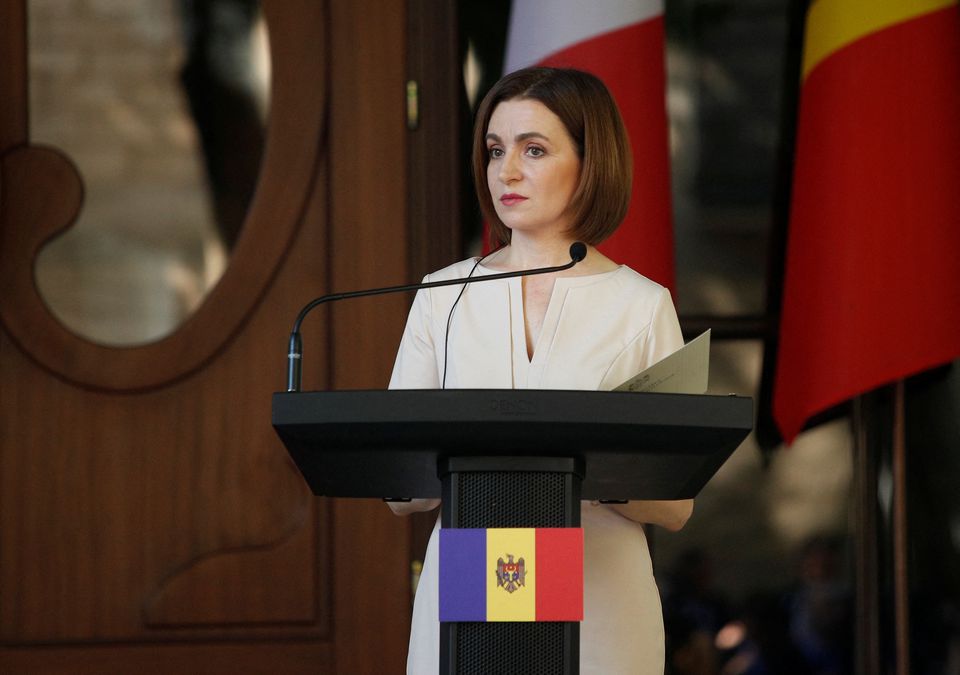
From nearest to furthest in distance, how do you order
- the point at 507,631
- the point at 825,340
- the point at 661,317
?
the point at 507,631
the point at 661,317
the point at 825,340

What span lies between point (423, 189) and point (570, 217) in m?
1.24

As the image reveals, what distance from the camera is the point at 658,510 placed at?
165 centimetres

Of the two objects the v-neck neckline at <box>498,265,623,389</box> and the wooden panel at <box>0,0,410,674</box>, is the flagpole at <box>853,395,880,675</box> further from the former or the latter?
the v-neck neckline at <box>498,265,623,389</box>

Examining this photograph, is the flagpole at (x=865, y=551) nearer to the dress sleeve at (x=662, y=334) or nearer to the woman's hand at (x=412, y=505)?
the dress sleeve at (x=662, y=334)

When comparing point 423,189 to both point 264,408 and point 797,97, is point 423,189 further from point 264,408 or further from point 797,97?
point 797,97

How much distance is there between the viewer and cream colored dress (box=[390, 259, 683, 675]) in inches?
64.9

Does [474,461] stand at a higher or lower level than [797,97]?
lower

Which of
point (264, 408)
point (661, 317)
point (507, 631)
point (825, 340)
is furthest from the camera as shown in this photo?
point (264, 408)

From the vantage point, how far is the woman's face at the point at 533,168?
1706mm

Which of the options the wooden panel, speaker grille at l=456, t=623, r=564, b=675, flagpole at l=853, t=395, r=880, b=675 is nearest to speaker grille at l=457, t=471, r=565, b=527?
speaker grille at l=456, t=623, r=564, b=675

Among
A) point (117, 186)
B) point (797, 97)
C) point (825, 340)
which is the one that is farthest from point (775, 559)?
point (117, 186)

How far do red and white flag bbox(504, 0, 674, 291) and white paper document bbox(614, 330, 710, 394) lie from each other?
4.09 feet

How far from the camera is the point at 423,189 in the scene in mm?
2941

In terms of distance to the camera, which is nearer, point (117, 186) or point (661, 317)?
→ point (661, 317)
